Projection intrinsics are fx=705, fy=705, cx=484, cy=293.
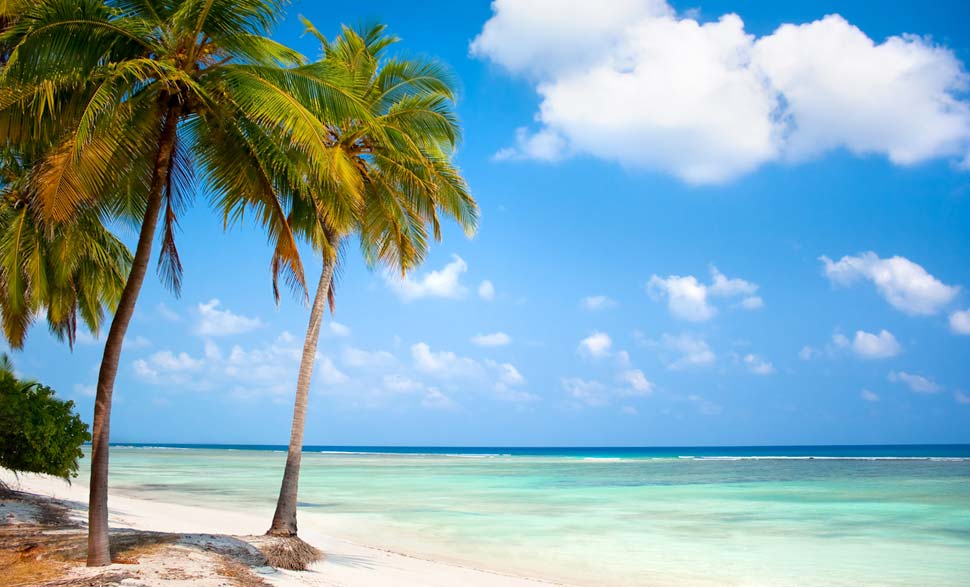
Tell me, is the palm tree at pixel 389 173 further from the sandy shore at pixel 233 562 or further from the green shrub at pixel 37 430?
the green shrub at pixel 37 430

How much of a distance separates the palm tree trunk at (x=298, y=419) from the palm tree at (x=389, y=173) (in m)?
0.01

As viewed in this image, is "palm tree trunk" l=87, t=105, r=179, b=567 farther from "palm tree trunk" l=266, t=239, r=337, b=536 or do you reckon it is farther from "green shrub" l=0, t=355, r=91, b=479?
"green shrub" l=0, t=355, r=91, b=479

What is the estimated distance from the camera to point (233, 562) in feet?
25.2

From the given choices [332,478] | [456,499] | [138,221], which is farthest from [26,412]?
[332,478]

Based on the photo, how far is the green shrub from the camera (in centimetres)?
1102

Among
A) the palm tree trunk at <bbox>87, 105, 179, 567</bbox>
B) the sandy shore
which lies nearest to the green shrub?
the sandy shore

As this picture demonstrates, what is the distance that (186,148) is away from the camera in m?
7.59

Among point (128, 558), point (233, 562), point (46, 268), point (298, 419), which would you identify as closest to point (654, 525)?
point (298, 419)

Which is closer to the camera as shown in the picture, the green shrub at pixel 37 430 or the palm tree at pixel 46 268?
the green shrub at pixel 37 430

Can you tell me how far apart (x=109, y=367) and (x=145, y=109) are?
246 cm

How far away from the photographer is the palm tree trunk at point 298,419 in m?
9.62

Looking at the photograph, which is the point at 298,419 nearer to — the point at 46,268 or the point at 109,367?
the point at 109,367

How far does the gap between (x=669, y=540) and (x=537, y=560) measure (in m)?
3.73

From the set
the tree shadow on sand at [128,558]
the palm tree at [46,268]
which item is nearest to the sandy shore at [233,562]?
the tree shadow on sand at [128,558]
